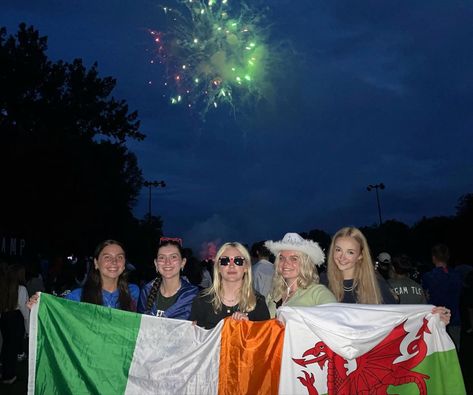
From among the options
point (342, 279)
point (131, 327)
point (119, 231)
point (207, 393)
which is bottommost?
point (207, 393)

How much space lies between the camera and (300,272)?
15.0 feet

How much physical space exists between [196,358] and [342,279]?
4.93ft

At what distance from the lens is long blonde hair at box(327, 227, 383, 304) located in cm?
455

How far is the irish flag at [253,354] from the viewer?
167 inches

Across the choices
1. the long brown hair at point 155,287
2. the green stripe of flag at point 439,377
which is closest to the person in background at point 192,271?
the long brown hair at point 155,287

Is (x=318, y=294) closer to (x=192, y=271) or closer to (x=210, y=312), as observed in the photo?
(x=210, y=312)

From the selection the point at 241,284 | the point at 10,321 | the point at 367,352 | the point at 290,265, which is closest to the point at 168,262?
the point at 241,284

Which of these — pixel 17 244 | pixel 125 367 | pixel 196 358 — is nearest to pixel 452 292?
pixel 196 358

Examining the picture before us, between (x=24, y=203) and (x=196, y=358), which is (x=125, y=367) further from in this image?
(x=24, y=203)

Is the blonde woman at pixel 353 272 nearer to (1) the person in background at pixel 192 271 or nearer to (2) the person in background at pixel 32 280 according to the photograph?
(1) the person in background at pixel 192 271

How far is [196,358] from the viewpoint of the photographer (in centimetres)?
446

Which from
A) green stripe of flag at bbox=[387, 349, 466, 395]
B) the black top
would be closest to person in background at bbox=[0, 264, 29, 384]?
the black top

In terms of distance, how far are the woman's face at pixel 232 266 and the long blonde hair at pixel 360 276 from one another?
0.83 meters

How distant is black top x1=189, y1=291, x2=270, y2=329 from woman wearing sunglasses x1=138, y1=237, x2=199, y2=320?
37cm
